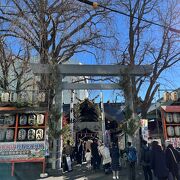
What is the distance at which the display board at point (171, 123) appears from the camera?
13430 mm

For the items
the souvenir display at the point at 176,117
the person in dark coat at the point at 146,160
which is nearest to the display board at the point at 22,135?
the person in dark coat at the point at 146,160

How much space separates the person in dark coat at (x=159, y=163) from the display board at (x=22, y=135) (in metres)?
5.28

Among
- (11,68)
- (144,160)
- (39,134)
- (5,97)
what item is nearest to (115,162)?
(144,160)

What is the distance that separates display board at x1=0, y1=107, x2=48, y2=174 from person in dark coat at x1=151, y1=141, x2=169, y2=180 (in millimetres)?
5284

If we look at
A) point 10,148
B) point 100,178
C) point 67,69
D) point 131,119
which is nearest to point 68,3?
point 67,69

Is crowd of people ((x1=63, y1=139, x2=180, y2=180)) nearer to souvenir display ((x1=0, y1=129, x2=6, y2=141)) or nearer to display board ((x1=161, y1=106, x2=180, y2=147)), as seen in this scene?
display board ((x1=161, y1=106, x2=180, y2=147))

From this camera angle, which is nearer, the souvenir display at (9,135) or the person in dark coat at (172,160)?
the person in dark coat at (172,160)

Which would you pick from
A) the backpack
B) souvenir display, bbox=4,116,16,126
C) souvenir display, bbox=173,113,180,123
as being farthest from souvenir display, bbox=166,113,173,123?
souvenir display, bbox=4,116,16,126

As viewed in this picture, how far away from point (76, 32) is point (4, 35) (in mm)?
3818

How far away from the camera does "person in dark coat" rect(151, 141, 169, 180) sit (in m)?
8.81

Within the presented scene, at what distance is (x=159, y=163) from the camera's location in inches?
351

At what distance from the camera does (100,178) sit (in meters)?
11.6

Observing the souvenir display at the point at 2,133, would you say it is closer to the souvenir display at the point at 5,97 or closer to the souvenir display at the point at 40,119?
the souvenir display at the point at 40,119

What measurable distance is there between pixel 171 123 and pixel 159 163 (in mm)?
5130
